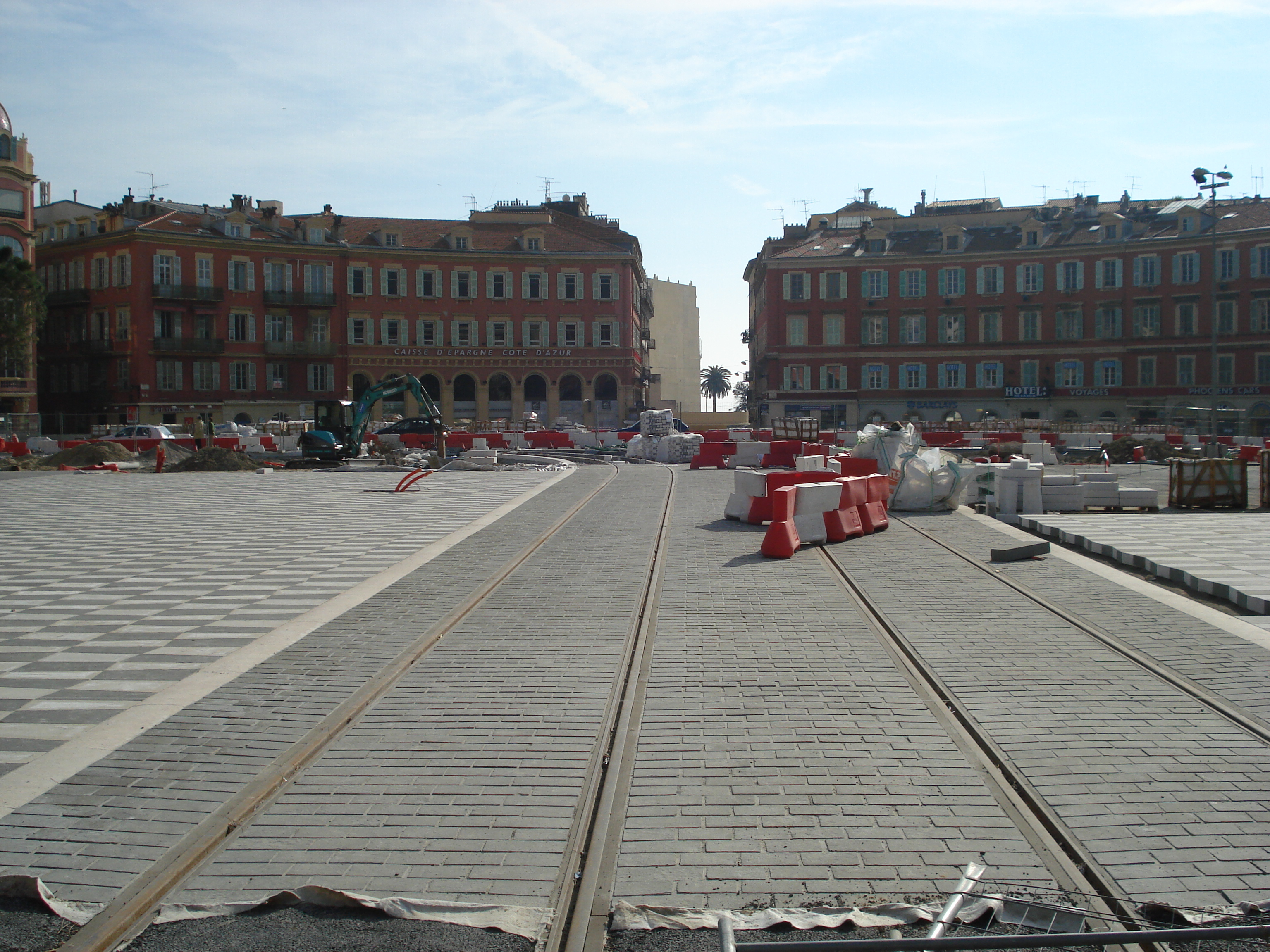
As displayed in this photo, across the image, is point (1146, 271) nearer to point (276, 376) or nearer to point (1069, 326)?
point (1069, 326)

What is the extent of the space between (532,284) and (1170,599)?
207ft

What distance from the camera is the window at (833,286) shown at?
67688 mm

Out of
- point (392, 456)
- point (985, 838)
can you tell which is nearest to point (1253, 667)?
point (985, 838)

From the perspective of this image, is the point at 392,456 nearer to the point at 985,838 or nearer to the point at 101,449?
the point at 101,449

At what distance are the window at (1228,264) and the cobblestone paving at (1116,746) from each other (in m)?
62.2

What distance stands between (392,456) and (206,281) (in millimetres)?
31985

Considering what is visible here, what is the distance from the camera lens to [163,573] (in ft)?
39.8

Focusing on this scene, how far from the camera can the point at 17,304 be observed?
5362 centimetres

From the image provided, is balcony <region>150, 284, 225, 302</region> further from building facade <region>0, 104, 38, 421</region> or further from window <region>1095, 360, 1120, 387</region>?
window <region>1095, 360, 1120, 387</region>

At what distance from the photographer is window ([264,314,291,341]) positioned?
220ft

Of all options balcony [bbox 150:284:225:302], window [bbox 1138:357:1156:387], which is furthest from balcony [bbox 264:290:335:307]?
window [bbox 1138:357:1156:387]

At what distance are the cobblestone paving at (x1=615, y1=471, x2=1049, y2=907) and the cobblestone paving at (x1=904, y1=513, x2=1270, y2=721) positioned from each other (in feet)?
6.83

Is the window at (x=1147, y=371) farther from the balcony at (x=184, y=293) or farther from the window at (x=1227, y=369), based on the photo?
the balcony at (x=184, y=293)

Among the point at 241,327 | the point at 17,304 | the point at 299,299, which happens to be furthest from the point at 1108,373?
the point at 17,304
